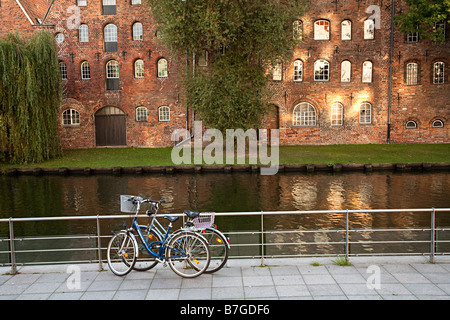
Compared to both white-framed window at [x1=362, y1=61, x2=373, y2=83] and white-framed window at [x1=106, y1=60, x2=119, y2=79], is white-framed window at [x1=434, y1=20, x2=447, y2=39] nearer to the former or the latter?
white-framed window at [x1=362, y1=61, x2=373, y2=83]

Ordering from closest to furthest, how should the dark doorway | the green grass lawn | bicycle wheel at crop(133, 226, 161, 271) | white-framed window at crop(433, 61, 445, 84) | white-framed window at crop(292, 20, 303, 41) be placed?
bicycle wheel at crop(133, 226, 161, 271)
the green grass lawn
white-framed window at crop(292, 20, 303, 41)
white-framed window at crop(433, 61, 445, 84)
the dark doorway

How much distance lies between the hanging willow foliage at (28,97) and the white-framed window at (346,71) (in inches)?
763

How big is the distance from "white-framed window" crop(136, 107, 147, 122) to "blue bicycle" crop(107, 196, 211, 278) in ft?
83.6

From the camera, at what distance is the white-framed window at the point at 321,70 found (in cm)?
3019

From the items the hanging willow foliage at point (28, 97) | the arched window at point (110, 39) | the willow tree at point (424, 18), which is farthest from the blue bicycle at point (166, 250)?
the arched window at point (110, 39)

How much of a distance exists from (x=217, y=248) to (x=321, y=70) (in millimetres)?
26211

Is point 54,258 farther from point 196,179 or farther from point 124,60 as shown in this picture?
point 124,60

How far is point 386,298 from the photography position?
503cm

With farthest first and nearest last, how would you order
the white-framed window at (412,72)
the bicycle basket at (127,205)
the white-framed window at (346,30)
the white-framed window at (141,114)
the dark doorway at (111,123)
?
the dark doorway at (111,123), the white-framed window at (141,114), the white-framed window at (412,72), the white-framed window at (346,30), the bicycle basket at (127,205)

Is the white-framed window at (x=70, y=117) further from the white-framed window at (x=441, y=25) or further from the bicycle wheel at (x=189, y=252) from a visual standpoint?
the bicycle wheel at (x=189, y=252)

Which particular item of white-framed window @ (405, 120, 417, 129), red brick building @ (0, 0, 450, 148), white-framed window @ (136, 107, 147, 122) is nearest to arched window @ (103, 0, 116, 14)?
red brick building @ (0, 0, 450, 148)

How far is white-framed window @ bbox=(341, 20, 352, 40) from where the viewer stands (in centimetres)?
2977

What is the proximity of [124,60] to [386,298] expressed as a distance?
1119 inches

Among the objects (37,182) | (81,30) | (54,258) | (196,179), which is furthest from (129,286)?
(81,30)
